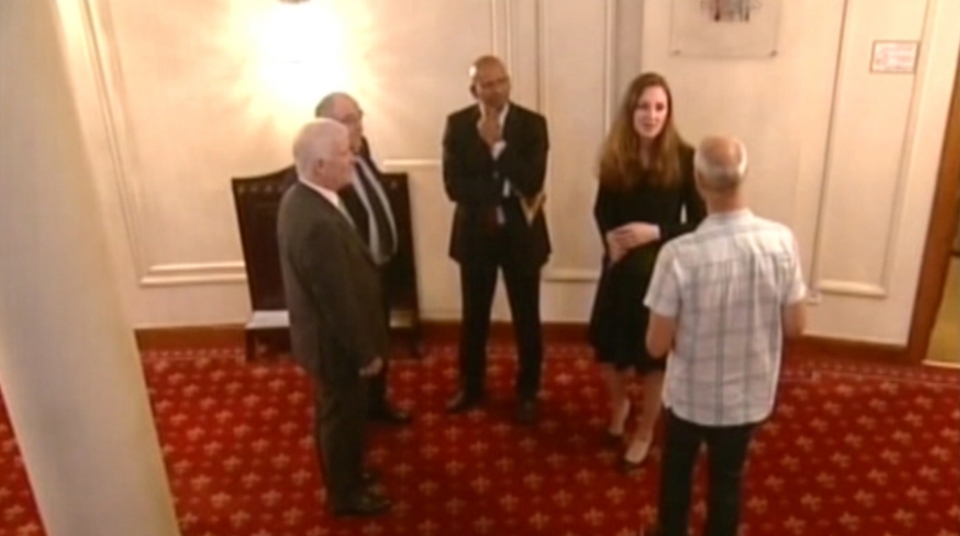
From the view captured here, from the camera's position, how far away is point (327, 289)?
10.2 ft

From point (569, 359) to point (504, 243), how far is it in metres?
1.02

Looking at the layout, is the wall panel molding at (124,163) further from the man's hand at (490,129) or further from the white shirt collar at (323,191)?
the white shirt collar at (323,191)

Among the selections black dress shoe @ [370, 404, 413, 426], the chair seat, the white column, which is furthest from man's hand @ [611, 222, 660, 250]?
the chair seat

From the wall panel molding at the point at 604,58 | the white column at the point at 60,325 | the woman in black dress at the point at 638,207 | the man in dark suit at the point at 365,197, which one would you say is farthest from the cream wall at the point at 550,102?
the white column at the point at 60,325

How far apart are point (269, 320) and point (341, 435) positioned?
141cm

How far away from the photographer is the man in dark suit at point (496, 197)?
3.71m

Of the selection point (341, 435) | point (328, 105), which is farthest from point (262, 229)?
point (341, 435)

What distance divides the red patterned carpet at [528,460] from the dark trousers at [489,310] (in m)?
0.19

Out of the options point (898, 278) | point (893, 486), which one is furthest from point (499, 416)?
point (898, 278)

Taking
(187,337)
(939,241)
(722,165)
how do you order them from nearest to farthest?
(722,165)
(939,241)
(187,337)

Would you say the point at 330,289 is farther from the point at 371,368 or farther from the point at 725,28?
the point at 725,28

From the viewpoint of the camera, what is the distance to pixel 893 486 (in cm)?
374

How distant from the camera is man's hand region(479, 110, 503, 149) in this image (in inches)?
146

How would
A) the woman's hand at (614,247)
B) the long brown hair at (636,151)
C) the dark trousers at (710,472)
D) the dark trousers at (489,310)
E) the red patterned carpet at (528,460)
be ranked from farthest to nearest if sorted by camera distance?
the dark trousers at (489,310) → the red patterned carpet at (528,460) → the woman's hand at (614,247) → the long brown hair at (636,151) → the dark trousers at (710,472)
